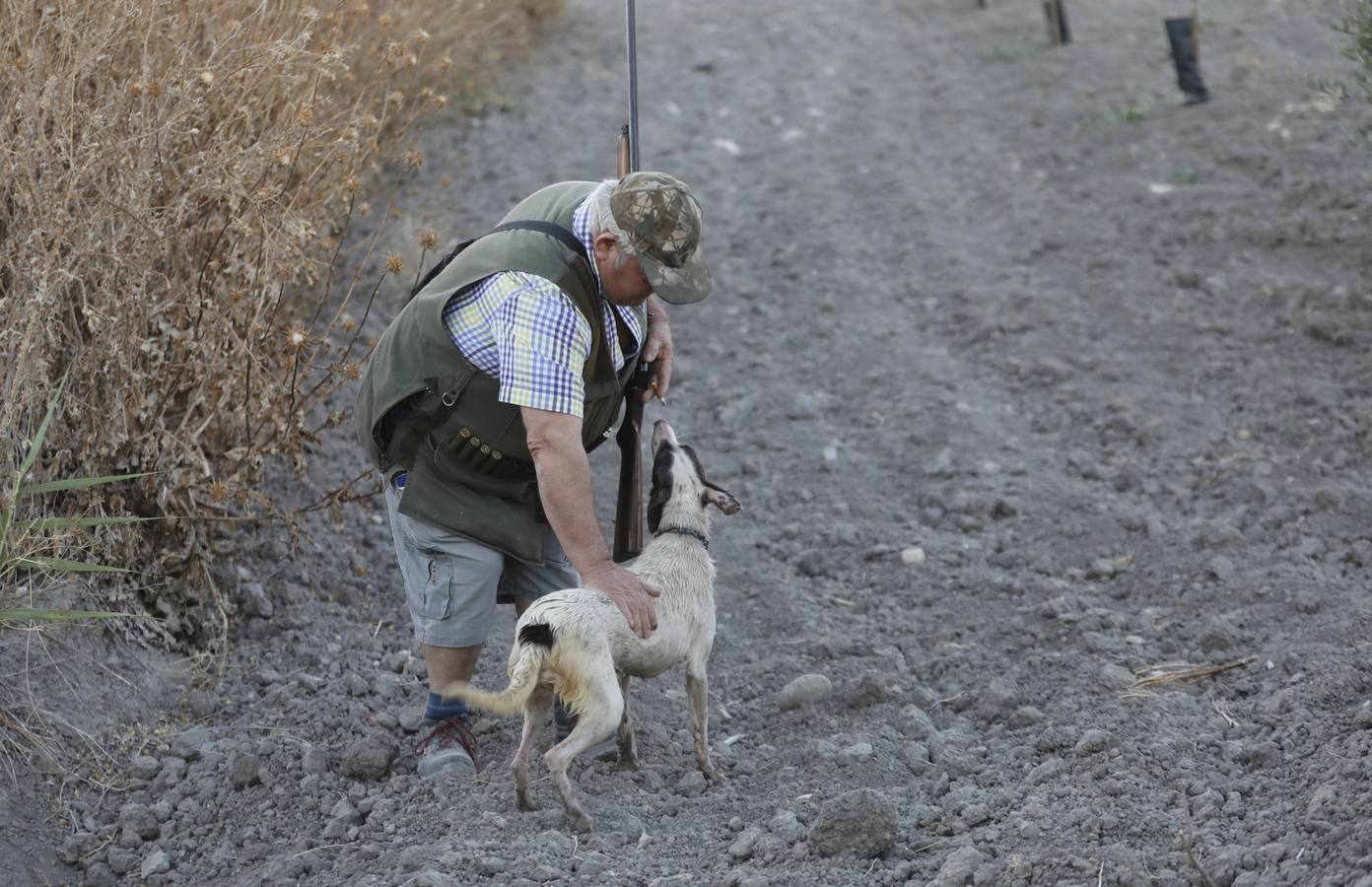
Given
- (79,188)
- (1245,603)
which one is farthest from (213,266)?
(1245,603)

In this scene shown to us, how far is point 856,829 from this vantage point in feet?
11.9

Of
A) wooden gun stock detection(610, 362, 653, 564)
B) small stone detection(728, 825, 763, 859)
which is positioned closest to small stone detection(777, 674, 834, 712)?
wooden gun stock detection(610, 362, 653, 564)

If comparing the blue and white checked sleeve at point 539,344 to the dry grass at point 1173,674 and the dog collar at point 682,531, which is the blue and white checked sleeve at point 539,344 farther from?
the dry grass at point 1173,674

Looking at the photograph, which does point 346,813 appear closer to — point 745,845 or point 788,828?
point 745,845

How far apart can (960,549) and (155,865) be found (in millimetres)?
3291

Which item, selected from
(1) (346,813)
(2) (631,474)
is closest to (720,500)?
(2) (631,474)

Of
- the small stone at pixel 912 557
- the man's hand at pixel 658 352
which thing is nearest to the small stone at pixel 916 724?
the small stone at pixel 912 557

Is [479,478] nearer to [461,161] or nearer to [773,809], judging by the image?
[773,809]

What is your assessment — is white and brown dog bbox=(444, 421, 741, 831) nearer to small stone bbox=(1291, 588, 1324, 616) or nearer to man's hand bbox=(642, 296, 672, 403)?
man's hand bbox=(642, 296, 672, 403)

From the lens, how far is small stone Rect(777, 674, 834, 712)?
4504mm

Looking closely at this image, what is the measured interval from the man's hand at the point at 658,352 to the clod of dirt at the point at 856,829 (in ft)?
4.55

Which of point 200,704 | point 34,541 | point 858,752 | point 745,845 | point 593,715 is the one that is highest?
point 34,541

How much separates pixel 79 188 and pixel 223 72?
2.01 ft

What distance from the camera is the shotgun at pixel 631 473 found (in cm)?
433
